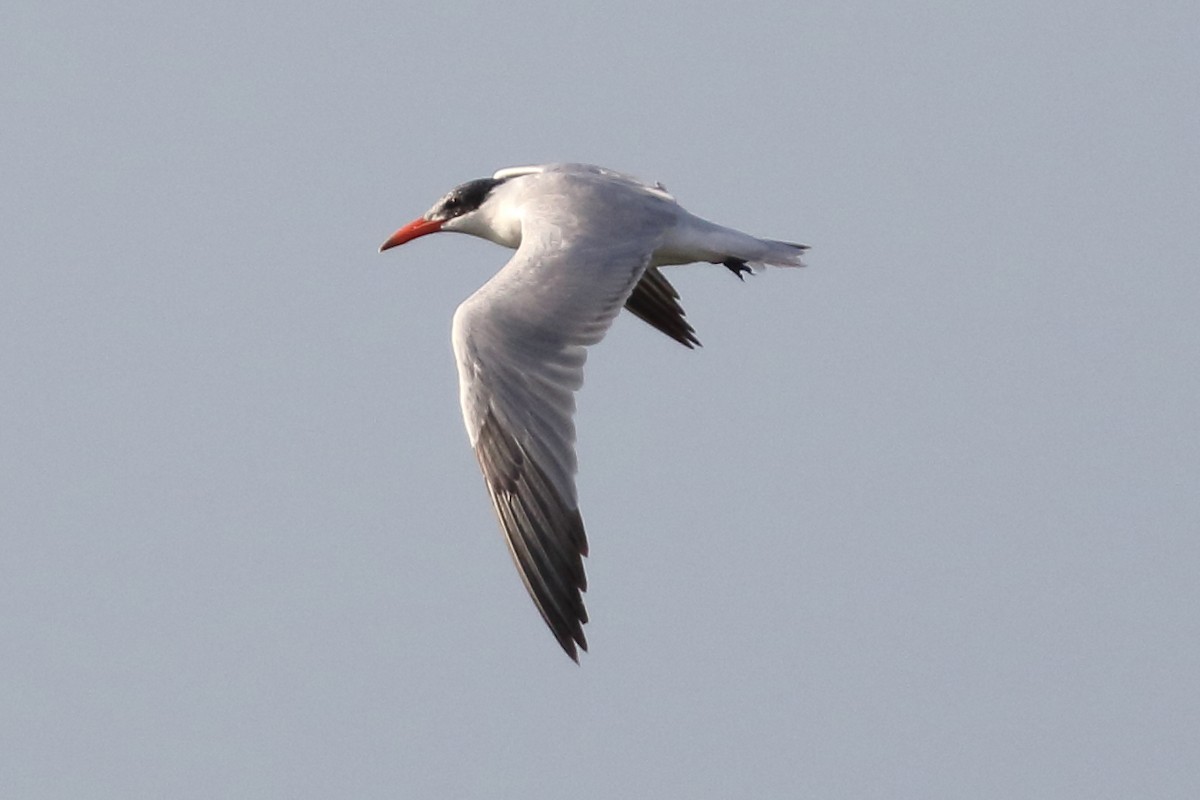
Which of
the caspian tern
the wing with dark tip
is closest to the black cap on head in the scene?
the caspian tern

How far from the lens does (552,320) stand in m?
12.1

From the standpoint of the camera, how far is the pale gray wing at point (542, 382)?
1141 cm

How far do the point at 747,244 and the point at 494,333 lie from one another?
223cm

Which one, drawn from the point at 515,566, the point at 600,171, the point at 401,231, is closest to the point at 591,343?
the point at 515,566

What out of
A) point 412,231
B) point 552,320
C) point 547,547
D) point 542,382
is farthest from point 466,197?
point 547,547

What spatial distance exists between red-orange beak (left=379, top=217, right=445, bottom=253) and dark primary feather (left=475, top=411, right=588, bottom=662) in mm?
3786

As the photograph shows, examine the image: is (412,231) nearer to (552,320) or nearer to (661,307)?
(661,307)

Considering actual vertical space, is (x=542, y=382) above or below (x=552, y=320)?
below

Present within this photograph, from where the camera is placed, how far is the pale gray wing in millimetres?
11406

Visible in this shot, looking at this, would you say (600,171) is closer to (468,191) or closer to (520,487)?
(468,191)

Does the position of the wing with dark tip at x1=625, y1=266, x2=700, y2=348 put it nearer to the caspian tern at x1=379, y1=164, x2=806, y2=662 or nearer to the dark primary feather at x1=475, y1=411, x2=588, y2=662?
the caspian tern at x1=379, y1=164, x2=806, y2=662

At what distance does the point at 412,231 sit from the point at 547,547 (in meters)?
4.21

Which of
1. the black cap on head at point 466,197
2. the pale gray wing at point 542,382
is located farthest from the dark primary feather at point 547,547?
the black cap on head at point 466,197

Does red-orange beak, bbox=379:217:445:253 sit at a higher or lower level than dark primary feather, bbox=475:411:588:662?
higher
